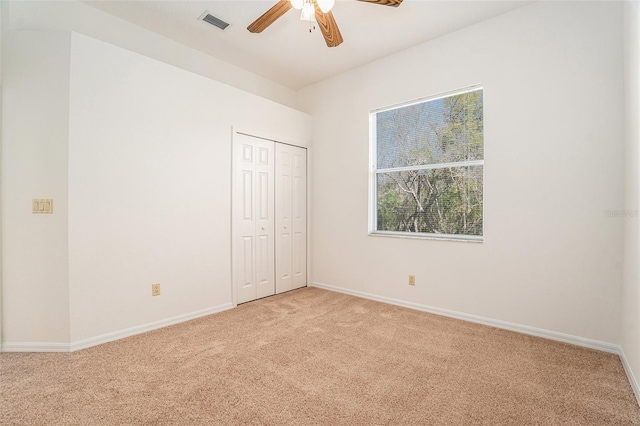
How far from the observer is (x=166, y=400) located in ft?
5.74

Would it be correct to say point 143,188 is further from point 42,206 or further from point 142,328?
point 142,328

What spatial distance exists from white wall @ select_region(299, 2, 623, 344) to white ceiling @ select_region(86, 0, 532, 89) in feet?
0.74

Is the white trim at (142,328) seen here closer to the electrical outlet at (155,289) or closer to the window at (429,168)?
the electrical outlet at (155,289)

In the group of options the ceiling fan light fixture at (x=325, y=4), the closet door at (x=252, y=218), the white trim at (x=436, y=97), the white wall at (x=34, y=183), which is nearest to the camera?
the ceiling fan light fixture at (x=325, y=4)

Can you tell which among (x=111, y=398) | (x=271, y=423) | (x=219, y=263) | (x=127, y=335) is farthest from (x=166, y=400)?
(x=219, y=263)

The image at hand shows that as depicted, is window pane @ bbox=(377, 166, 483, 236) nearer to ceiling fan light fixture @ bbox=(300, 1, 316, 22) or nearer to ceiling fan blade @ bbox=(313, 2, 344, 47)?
ceiling fan blade @ bbox=(313, 2, 344, 47)

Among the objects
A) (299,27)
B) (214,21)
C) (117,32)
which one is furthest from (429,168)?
(117,32)

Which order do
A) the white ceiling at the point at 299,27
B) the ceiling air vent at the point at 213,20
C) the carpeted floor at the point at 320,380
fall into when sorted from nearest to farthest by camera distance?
the carpeted floor at the point at 320,380 → the white ceiling at the point at 299,27 → the ceiling air vent at the point at 213,20

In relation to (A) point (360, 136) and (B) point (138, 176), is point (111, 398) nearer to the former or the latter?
(B) point (138, 176)

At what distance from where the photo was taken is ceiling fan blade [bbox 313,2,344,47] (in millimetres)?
2369

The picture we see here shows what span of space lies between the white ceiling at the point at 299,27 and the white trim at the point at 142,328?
117 inches

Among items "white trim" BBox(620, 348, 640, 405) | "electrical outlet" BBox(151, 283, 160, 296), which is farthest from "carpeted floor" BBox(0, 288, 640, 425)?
"electrical outlet" BBox(151, 283, 160, 296)

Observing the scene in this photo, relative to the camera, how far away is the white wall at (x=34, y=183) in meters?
2.33

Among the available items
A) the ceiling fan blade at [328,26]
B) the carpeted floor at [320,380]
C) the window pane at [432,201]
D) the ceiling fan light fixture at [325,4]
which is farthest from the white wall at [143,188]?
the window pane at [432,201]
